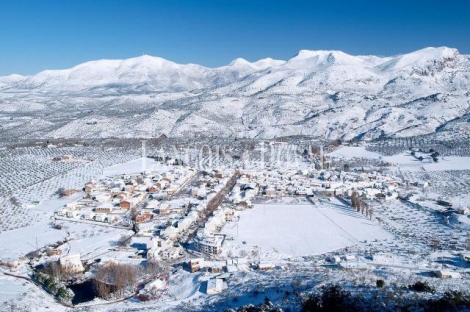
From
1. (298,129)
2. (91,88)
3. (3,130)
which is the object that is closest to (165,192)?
(298,129)

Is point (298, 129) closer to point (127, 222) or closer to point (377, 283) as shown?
point (127, 222)

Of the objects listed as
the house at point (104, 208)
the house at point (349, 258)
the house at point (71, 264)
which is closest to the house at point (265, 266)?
the house at point (349, 258)

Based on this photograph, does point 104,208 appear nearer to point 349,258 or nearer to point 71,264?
point 71,264

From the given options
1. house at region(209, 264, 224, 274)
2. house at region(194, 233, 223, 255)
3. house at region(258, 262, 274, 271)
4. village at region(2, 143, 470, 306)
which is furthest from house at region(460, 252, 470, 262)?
house at region(194, 233, 223, 255)

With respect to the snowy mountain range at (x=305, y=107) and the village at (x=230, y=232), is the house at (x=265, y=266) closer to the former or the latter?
the village at (x=230, y=232)

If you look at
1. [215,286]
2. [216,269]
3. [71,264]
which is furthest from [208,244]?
[71,264]

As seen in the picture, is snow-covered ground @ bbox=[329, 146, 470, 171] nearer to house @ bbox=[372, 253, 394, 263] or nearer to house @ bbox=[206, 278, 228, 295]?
house @ bbox=[372, 253, 394, 263]
